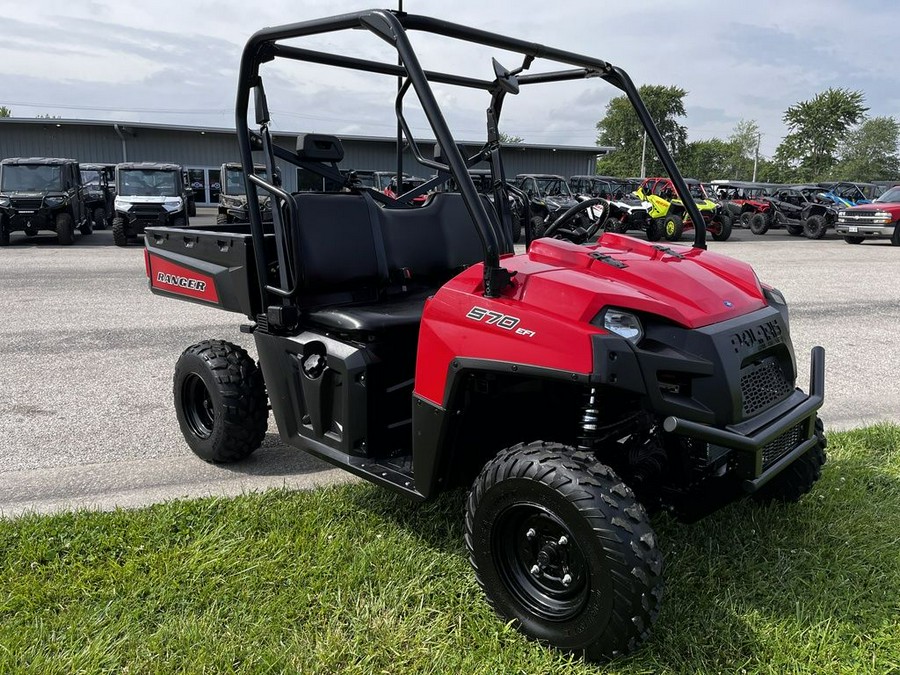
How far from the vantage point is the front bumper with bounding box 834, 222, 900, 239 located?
17766 millimetres

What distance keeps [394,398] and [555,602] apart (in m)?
1.05

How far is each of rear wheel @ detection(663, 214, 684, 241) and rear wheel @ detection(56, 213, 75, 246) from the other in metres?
13.0

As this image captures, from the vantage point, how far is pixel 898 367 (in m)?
5.75

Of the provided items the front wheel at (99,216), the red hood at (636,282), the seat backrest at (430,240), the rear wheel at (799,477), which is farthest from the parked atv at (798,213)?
the red hood at (636,282)

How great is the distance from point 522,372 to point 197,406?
224cm

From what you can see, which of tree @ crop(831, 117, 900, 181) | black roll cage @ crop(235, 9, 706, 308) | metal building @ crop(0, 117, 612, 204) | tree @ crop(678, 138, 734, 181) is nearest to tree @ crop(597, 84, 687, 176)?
tree @ crop(678, 138, 734, 181)

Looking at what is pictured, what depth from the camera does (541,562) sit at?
7.38ft

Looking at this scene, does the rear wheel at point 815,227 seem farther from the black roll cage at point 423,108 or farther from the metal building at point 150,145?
the black roll cage at point 423,108

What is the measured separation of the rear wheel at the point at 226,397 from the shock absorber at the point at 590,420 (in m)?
1.79

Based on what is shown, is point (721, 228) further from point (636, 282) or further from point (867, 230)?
point (636, 282)

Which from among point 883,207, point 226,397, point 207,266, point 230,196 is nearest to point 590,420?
point 226,397

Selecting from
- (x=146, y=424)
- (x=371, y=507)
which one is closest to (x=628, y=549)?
(x=371, y=507)

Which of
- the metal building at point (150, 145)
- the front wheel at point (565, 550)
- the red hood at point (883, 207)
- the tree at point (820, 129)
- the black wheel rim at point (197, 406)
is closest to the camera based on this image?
the front wheel at point (565, 550)

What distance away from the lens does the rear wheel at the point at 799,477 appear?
2955 mm
